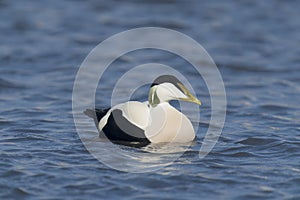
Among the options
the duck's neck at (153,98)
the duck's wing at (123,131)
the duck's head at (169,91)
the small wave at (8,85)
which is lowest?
the duck's wing at (123,131)

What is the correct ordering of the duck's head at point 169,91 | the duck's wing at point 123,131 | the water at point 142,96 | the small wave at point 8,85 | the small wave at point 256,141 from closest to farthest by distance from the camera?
the water at point 142,96, the duck's wing at point 123,131, the duck's head at point 169,91, the small wave at point 256,141, the small wave at point 8,85

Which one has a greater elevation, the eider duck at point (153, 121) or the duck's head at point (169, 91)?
the duck's head at point (169, 91)

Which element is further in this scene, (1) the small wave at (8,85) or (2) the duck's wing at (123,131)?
(1) the small wave at (8,85)

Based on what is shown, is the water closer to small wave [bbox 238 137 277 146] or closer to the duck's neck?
small wave [bbox 238 137 277 146]

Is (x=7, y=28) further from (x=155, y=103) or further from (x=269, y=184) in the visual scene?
(x=269, y=184)

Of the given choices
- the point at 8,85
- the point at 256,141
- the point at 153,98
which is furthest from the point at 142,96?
the point at 256,141

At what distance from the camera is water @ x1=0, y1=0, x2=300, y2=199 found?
7.59 meters

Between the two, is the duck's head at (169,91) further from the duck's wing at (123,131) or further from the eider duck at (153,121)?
the duck's wing at (123,131)

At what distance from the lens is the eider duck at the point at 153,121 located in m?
8.70

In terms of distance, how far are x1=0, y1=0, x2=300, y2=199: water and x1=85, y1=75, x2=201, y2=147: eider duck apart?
0.30 m

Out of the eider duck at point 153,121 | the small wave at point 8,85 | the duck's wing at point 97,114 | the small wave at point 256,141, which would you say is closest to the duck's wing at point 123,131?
the eider duck at point 153,121

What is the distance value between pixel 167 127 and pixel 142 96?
291 centimetres

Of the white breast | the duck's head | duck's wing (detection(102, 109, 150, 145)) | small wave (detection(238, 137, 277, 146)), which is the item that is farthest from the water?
the duck's head

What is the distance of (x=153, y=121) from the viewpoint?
8781mm
